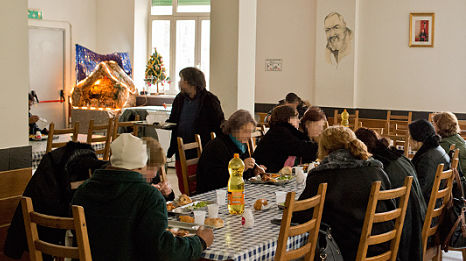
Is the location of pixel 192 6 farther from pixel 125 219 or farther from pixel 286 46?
pixel 125 219

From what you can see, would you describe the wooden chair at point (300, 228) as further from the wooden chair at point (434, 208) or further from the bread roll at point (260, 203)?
the wooden chair at point (434, 208)

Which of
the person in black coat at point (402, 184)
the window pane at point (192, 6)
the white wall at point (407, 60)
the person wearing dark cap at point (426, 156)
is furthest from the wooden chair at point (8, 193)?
the window pane at point (192, 6)

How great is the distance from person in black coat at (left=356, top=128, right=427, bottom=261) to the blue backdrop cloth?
340 inches

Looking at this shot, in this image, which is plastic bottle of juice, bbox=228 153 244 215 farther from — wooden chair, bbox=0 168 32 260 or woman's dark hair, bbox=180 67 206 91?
woman's dark hair, bbox=180 67 206 91

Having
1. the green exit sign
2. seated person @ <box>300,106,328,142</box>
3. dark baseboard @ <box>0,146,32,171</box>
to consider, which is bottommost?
dark baseboard @ <box>0,146,32,171</box>

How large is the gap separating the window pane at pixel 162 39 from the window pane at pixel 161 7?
18cm

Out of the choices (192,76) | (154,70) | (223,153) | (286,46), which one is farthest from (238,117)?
(154,70)

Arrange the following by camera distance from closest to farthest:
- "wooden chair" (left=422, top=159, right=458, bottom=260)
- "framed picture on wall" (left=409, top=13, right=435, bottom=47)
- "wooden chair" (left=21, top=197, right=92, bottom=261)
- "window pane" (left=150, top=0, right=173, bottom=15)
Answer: "wooden chair" (left=21, top=197, right=92, bottom=261) < "wooden chair" (left=422, top=159, right=458, bottom=260) < "framed picture on wall" (left=409, top=13, right=435, bottom=47) < "window pane" (left=150, top=0, right=173, bottom=15)

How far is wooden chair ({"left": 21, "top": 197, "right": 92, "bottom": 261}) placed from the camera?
7.74 feet

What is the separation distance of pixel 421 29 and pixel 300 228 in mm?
7639

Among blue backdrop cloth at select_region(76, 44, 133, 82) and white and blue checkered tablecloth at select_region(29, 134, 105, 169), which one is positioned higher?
blue backdrop cloth at select_region(76, 44, 133, 82)

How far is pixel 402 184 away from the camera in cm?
384

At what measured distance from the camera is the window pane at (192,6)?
1204 centimetres

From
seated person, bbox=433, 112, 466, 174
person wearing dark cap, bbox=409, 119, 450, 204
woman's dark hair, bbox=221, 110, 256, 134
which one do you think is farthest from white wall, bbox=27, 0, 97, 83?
person wearing dark cap, bbox=409, 119, 450, 204
